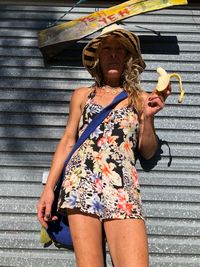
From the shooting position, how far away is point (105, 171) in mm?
2758

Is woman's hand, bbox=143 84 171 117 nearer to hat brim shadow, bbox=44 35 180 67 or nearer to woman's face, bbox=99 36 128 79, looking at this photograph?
woman's face, bbox=99 36 128 79

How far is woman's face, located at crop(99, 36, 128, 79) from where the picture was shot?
3.03 meters

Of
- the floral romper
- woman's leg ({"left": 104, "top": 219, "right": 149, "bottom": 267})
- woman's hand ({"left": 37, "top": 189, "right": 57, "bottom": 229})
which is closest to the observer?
woman's leg ({"left": 104, "top": 219, "right": 149, "bottom": 267})

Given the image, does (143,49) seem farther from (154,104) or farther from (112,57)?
(154,104)

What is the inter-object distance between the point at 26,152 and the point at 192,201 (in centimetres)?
129

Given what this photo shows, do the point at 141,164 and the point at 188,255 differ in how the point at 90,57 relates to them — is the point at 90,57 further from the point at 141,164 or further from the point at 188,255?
the point at 188,255

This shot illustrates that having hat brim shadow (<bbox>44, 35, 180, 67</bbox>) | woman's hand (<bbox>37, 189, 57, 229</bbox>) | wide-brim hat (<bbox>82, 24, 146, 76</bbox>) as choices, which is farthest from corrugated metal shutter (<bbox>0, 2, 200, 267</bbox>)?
wide-brim hat (<bbox>82, 24, 146, 76</bbox>)

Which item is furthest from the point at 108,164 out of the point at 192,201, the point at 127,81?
the point at 192,201

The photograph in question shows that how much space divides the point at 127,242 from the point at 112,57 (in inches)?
44.3

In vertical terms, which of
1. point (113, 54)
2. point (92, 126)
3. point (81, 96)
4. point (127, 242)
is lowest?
point (127, 242)

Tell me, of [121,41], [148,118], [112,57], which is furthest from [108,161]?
[121,41]

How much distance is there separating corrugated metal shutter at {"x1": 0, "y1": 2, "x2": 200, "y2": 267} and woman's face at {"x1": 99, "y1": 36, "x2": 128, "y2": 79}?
0.97 m

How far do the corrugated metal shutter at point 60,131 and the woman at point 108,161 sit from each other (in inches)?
22.2

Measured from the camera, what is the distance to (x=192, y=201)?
11.9ft
